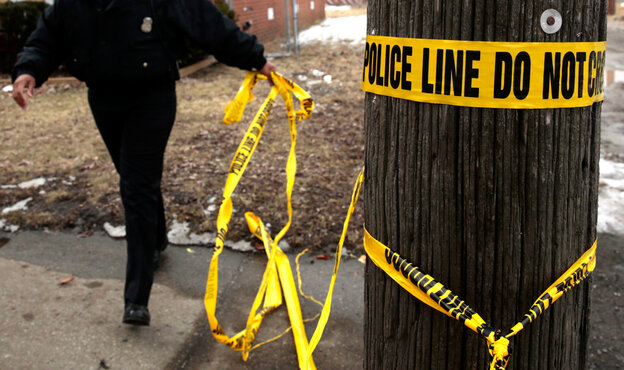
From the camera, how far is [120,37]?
3189mm

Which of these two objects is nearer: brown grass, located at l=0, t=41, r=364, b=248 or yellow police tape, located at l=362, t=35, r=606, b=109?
yellow police tape, located at l=362, t=35, r=606, b=109

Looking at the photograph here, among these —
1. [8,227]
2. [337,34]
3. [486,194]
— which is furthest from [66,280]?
[337,34]

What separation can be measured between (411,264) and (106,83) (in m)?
2.24

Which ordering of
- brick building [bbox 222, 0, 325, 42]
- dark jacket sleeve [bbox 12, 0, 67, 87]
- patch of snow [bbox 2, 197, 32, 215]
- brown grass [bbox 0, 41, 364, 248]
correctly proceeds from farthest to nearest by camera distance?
1. brick building [bbox 222, 0, 325, 42]
2. patch of snow [bbox 2, 197, 32, 215]
3. brown grass [bbox 0, 41, 364, 248]
4. dark jacket sleeve [bbox 12, 0, 67, 87]

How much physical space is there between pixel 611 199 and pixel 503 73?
4.33 m

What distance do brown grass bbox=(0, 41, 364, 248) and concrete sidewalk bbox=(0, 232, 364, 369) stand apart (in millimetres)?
415

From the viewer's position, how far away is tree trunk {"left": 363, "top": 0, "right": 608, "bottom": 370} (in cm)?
150

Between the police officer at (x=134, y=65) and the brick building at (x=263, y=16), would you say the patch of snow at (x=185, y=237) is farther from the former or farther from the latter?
the brick building at (x=263, y=16)

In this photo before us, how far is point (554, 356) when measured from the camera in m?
1.70

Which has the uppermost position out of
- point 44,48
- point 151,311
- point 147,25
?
point 147,25

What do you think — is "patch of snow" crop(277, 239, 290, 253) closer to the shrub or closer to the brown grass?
the brown grass

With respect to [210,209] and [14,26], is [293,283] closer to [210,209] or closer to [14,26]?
[210,209]

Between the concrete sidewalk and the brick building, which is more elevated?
the brick building

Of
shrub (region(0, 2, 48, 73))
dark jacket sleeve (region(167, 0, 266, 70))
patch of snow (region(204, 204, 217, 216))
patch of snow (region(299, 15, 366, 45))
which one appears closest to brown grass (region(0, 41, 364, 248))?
patch of snow (region(204, 204, 217, 216))
